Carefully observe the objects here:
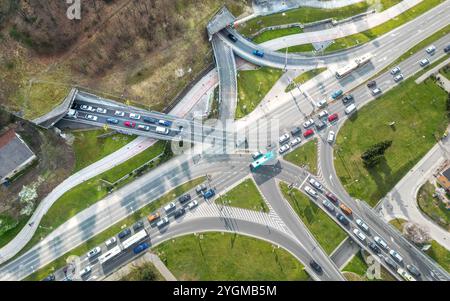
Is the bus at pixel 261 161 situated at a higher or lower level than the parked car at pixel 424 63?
lower

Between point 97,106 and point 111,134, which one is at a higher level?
point 97,106

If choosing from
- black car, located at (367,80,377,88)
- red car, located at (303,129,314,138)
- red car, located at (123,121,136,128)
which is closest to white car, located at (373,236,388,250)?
red car, located at (303,129,314,138)

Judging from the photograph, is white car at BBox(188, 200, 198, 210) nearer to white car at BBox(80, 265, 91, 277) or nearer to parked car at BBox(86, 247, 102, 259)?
parked car at BBox(86, 247, 102, 259)

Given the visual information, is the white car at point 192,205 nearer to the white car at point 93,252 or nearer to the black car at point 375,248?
the white car at point 93,252

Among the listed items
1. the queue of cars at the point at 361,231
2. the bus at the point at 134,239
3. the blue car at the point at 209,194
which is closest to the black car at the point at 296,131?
the queue of cars at the point at 361,231
